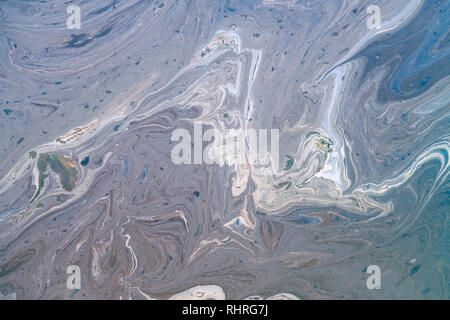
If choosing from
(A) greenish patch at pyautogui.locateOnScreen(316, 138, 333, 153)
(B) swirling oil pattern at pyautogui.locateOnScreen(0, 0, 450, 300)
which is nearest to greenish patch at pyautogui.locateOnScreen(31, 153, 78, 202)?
(B) swirling oil pattern at pyautogui.locateOnScreen(0, 0, 450, 300)

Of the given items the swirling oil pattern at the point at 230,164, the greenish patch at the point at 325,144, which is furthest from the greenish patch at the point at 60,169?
the greenish patch at the point at 325,144

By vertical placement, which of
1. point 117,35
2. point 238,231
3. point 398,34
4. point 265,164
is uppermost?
point 117,35

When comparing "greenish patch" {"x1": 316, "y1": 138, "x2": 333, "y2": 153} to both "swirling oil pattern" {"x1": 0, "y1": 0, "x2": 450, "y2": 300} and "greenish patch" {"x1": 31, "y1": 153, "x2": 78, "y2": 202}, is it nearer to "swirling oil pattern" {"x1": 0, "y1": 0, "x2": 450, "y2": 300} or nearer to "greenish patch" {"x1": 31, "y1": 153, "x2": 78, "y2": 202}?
"swirling oil pattern" {"x1": 0, "y1": 0, "x2": 450, "y2": 300}

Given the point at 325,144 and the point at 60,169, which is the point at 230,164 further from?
the point at 60,169

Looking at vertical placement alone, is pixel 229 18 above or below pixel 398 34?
above

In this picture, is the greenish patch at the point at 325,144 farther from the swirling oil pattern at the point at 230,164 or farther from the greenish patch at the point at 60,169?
the greenish patch at the point at 60,169

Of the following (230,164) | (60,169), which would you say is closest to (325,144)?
(230,164)
